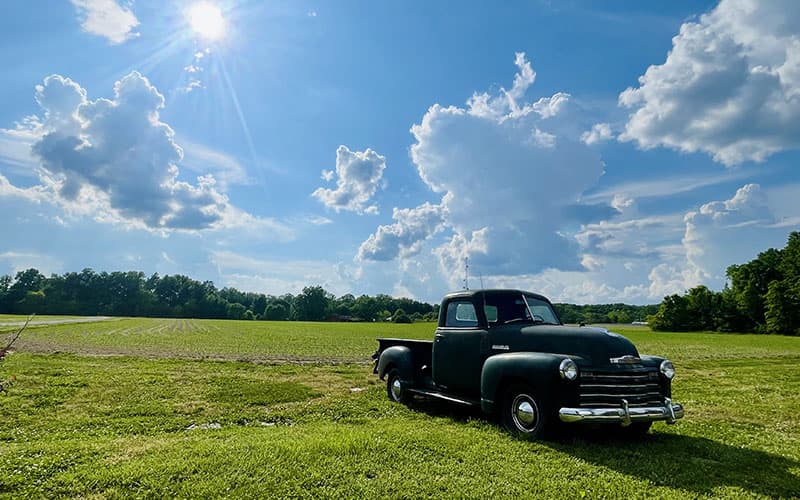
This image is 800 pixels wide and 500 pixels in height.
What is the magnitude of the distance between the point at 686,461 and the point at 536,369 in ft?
8.09

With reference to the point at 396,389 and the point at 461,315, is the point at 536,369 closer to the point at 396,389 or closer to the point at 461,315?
the point at 461,315

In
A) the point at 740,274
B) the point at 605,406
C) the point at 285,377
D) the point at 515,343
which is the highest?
the point at 740,274

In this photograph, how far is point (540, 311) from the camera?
375 inches

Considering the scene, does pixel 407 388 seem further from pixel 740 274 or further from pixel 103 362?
pixel 740 274

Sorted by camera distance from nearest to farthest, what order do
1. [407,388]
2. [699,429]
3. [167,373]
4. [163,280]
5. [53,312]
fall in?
[699,429]
[407,388]
[167,373]
[53,312]
[163,280]

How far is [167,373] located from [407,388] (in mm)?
9812

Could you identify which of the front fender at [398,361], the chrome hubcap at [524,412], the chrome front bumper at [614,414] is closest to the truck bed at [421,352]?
the front fender at [398,361]

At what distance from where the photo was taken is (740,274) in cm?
9350

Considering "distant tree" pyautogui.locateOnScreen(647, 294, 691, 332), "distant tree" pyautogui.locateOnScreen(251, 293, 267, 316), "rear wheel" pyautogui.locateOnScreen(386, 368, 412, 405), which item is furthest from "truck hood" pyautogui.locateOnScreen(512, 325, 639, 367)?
"distant tree" pyautogui.locateOnScreen(251, 293, 267, 316)

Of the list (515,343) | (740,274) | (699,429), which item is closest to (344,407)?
(515,343)

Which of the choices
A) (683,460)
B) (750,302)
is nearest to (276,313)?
(750,302)

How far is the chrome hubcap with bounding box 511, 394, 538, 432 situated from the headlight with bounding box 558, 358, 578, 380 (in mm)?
834

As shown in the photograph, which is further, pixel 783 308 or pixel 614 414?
pixel 783 308

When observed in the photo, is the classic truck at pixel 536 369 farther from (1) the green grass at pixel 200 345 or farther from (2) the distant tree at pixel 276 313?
(2) the distant tree at pixel 276 313
